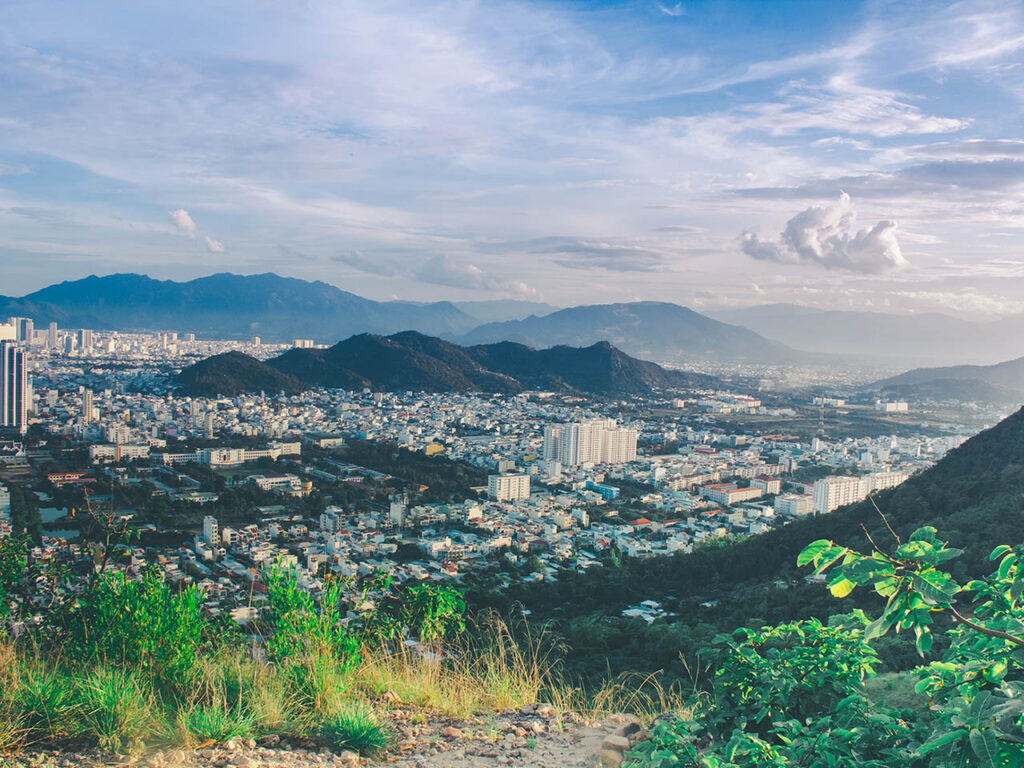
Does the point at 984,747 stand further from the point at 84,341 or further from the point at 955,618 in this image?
the point at 84,341

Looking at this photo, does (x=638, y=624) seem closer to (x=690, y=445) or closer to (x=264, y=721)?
(x=264, y=721)

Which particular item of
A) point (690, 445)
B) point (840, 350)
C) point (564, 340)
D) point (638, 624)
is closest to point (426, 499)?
point (638, 624)

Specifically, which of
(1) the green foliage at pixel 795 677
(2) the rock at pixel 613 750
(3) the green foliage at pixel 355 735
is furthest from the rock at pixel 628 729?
(3) the green foliage at pixel 355 735

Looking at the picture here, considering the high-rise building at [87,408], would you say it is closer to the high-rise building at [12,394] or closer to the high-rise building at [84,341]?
the high-rise building at [12,394]

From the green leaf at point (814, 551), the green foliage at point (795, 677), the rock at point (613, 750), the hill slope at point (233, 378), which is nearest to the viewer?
the green leaf at point (814, 551)

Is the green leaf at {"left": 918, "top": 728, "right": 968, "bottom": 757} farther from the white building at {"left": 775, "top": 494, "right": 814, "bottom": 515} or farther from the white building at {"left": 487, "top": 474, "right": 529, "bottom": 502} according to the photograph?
the white building at {"left": 775, "top": 494, "right": 814, "bottom": 515}

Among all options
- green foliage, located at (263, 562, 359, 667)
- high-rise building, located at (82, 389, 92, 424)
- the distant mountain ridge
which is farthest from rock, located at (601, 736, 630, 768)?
the distant mountain ridge
